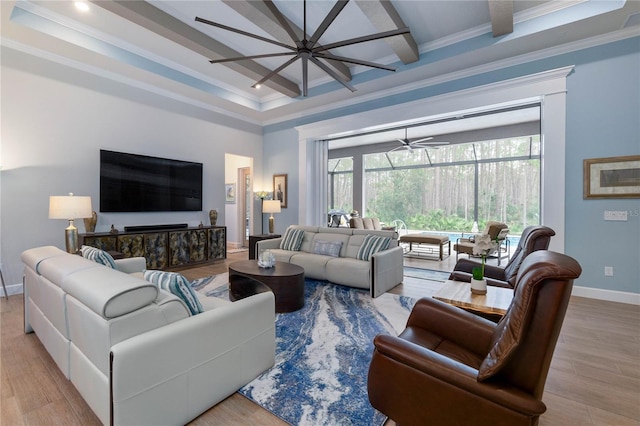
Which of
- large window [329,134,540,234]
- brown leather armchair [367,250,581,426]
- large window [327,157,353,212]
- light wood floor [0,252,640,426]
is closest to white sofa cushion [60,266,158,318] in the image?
light wood floor [0,252,640,426]

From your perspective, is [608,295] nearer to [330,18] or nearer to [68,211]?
[330,18]

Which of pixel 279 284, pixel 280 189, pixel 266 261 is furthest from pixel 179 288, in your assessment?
pixel 280 189

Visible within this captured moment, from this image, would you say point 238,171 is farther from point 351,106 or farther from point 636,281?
point 636,281

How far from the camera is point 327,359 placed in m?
2.22

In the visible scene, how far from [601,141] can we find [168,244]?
254 inches

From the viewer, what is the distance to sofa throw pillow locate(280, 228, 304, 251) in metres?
4.91

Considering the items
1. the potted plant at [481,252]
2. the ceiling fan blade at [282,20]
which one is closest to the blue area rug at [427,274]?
the potted plant at [481,252]

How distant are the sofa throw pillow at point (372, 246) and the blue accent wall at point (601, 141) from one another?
235 cm

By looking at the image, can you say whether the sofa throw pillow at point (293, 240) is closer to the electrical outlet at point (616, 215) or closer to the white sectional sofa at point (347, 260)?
the white sectional sofa at point (347, 260)

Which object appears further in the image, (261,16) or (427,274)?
(427,274)

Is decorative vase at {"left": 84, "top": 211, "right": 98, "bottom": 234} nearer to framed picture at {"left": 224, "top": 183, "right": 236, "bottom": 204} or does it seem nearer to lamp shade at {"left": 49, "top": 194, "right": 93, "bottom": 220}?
lamp shade at {"left": 49, "top": 194, "right": 93, "bottom": 220}

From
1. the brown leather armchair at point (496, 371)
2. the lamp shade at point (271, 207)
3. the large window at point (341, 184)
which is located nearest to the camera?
the brown leather armchair at point (496, 371)

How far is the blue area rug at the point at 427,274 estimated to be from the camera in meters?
4.63

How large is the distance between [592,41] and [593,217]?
2215mm
